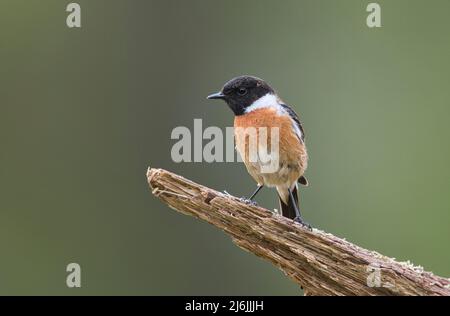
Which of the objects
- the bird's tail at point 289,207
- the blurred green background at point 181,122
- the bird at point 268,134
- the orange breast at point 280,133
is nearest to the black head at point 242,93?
the bird at point 268,134

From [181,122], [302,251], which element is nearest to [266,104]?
[302,251]

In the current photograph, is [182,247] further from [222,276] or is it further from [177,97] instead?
[177,97]

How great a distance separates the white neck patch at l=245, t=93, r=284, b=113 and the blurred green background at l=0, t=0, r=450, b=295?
4636mm

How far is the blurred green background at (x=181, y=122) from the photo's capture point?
12883 millimetres

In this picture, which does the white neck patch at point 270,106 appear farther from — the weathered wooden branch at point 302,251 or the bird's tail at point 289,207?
the weathered wooden branch at point 302,251

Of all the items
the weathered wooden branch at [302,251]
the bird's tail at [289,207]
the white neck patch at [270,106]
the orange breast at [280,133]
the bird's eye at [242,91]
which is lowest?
the weathered wooden branch at [302,251]

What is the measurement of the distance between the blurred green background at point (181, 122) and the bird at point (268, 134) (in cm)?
462

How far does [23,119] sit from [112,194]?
2.34 m

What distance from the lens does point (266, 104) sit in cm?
756

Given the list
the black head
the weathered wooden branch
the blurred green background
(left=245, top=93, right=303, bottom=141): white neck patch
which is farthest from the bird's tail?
the blurred green background

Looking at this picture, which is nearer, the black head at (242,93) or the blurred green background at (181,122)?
the black head at (242,93)

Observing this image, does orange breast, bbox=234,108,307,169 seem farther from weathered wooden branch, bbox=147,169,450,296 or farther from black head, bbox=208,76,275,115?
weathered wooden branch, bbox=147,169,450,296

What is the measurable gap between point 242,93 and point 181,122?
610 centimetres

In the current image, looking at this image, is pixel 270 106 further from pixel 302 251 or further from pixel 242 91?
pixel 302 251
